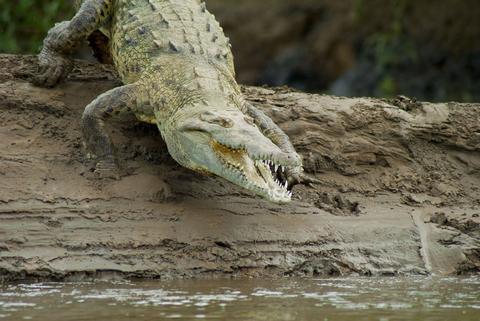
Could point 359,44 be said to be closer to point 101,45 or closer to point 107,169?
point 101,45

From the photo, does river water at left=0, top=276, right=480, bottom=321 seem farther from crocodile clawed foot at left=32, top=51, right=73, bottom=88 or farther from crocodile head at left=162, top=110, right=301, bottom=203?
crocodile clawed foot at left=32, top=51, right=73, bottom=88

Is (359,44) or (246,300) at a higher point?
(359,44)

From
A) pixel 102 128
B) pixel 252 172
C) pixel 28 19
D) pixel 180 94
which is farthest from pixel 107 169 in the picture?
pixel 28 19

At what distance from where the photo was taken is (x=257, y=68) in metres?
19.9

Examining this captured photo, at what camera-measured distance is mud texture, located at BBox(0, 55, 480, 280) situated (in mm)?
6527

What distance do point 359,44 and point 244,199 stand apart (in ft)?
37.7

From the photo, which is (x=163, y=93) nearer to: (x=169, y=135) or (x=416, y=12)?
(x=169, y=135)

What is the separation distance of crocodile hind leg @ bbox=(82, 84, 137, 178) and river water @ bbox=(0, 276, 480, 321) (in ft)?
3.43

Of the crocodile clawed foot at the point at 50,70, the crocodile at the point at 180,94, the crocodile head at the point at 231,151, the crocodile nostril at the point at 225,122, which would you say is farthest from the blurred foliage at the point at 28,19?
the crocodile nostril at the point at 225,122

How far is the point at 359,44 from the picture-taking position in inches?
721

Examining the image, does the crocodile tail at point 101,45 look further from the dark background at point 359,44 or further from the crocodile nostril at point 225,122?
the dark background at point 359,44

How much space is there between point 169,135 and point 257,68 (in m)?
12.9

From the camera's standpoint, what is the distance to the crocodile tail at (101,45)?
8398mm

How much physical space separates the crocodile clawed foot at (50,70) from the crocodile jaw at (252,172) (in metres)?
1.51
